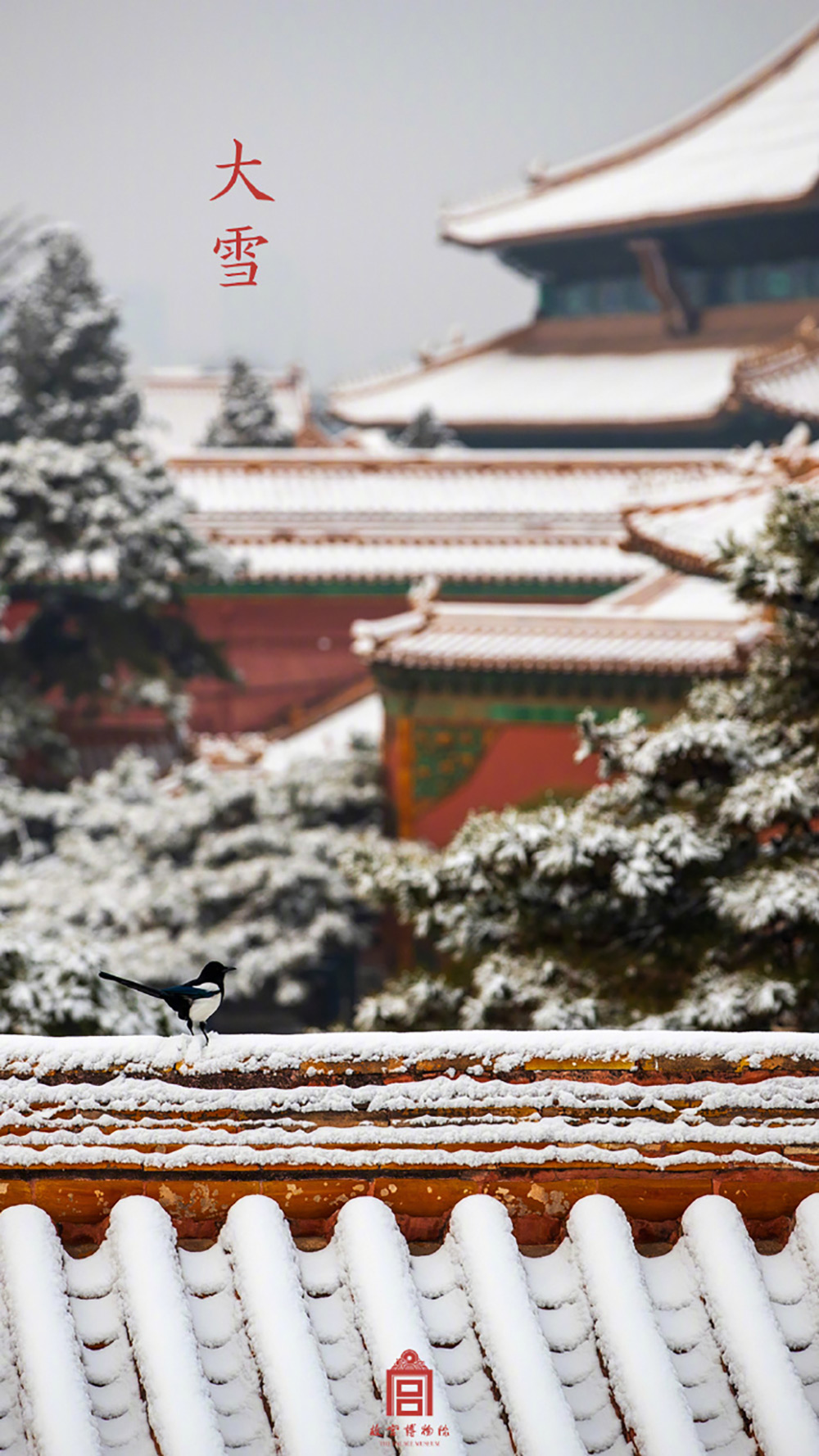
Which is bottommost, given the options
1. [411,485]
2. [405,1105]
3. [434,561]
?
[434,561]

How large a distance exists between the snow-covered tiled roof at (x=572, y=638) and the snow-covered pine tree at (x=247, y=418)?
8.65 metres

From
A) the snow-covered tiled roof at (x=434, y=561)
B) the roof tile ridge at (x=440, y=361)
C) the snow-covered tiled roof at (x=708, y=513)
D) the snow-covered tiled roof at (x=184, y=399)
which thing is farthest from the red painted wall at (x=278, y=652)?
the snow-covered tiled roof at (x=184, y=399)

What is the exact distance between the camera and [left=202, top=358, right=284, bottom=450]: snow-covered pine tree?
1745cm

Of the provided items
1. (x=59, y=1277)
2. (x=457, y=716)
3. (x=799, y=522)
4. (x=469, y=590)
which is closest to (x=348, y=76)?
(x=799, y=522)

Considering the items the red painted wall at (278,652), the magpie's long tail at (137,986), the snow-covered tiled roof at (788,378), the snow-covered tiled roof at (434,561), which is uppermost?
the snow-covered tiled roof at (788,378)

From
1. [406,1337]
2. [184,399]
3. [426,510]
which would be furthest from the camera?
[184,399]

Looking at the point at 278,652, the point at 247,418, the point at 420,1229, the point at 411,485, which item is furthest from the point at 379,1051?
the point at 247,418

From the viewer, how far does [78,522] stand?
35.0ft

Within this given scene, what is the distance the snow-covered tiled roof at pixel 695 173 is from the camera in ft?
51.0

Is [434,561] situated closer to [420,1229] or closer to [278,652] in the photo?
[278,652]

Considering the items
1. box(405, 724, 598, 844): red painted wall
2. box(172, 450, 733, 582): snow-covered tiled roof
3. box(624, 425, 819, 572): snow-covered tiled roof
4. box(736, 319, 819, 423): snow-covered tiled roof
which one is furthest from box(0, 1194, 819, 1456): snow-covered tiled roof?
box(736, 319, 819, 423): snow-covered tiled roof

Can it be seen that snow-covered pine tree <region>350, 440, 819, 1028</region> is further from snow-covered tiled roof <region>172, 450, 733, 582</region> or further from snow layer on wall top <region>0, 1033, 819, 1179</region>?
snow-covered tiled roof <region>172, 450, 733, 582</region>

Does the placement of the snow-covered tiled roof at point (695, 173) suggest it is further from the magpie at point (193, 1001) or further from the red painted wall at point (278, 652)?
the magpie at point (193, 1001)

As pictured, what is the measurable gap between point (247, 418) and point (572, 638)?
31.5 ft
